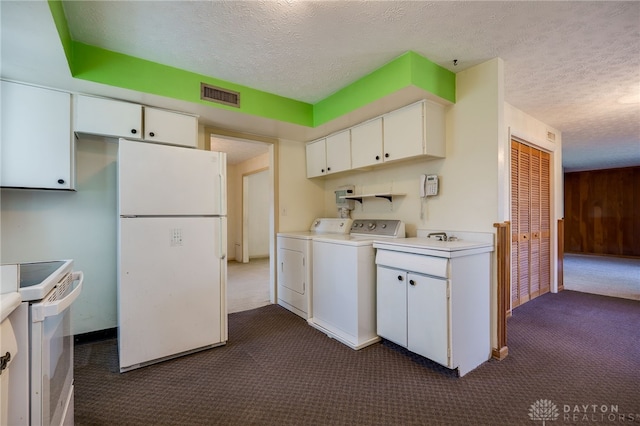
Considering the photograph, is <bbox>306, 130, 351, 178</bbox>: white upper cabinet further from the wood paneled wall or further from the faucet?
the wood paneled wall

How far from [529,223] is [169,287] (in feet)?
14.0

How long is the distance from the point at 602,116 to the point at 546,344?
324 cm

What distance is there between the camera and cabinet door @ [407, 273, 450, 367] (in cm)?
198

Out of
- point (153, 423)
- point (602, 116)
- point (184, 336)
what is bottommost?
point (153, 423)

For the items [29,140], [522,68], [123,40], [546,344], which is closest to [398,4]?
[522,68]

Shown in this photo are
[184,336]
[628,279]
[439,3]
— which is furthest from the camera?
[628,279]

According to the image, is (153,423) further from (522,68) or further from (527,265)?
(527,265)

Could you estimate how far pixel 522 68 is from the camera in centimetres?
252

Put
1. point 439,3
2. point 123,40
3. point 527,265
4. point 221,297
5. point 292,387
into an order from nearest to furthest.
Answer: point 439,3, point 292,387, point 123,40, point 221,297, point 527,265

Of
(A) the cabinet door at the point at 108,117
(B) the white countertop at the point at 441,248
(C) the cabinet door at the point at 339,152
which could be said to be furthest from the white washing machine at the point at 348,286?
(A) the cabinet door at the point at 108,117

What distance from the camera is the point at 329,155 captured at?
3568mm

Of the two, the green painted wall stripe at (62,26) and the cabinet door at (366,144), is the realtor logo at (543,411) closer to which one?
the cabinet door at (366,144)

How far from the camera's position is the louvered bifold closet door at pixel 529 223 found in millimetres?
3447

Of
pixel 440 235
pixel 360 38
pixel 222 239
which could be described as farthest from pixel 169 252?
pixel 440 235
